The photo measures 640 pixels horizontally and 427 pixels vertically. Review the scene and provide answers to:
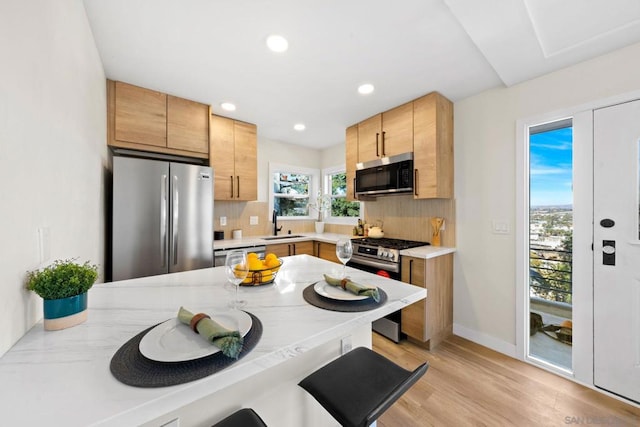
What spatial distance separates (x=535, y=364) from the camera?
2.02 metres

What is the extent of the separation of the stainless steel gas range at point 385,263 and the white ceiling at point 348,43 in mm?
1507

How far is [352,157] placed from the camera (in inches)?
125

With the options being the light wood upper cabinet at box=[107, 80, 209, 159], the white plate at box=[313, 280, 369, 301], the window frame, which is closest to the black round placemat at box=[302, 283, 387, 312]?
the white plate at box=[313, 280, 369, 301]

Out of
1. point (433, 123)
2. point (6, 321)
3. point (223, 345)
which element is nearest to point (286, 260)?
point (223, 345)

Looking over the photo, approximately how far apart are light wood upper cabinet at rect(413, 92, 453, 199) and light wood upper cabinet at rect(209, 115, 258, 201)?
6.34 feet

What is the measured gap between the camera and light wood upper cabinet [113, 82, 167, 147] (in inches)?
85.2

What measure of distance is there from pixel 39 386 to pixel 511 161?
2.92 meters

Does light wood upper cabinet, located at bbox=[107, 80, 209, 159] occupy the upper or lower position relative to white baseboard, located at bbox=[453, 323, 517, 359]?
upper

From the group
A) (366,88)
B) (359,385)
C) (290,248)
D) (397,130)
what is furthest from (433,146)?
(359,385)

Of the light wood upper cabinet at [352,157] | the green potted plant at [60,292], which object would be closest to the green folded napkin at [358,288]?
the green potted plant at [60,292]

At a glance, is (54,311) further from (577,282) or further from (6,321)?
(577,282)

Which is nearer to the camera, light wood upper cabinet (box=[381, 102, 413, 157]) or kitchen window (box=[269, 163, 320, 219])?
light wood upper cabinet (box=[381, 102, 413, 157])

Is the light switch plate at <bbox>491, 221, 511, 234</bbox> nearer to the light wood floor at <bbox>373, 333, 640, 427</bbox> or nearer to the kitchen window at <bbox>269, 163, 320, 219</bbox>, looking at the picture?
the light wood floor at <bbox>373, 333, 640, 427</bbox>

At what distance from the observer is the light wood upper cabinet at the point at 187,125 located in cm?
244
